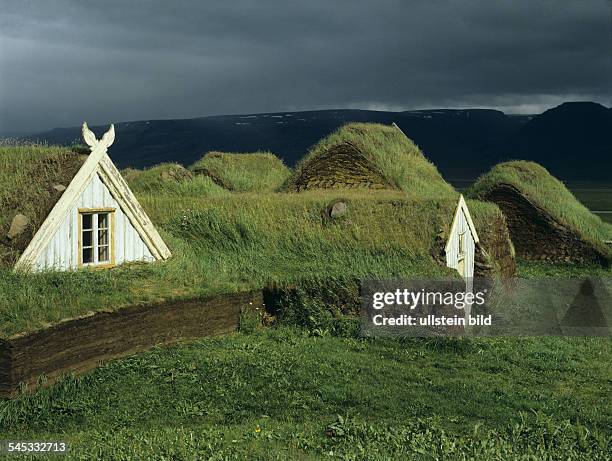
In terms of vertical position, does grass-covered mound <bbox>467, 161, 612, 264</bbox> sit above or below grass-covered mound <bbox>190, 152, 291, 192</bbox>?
below

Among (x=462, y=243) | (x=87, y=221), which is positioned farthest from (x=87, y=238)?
(x=462, y=243)

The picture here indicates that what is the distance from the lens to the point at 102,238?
567 inches

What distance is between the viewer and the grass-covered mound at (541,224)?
1107 inches

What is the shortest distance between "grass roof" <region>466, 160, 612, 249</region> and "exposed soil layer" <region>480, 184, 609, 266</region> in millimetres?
208

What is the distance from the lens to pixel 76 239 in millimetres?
13594

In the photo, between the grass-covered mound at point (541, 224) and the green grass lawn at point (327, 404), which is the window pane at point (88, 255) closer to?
the green grass lawn at point (327, 404)

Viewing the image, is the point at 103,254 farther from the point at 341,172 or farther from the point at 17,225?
the point at 341,172

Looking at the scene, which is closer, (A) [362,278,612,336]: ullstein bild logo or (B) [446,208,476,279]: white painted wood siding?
(A) [362,278,612,336]: ullstein bild logo

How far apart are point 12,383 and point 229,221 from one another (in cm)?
840

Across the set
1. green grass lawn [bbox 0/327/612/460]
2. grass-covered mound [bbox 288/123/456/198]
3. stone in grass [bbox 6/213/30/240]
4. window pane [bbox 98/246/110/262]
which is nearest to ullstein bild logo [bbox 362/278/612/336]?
green grass lawn [bbox 0/327/612/460]

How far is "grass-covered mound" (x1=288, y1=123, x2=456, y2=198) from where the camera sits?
22797 mm

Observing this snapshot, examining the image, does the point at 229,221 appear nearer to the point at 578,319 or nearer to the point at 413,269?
the point at 413,269

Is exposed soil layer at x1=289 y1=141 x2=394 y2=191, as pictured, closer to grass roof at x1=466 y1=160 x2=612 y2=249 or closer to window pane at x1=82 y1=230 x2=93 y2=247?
grass roof at x1=466 y1=160 x2=612 y2=249

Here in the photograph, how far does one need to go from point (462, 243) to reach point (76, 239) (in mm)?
9554
